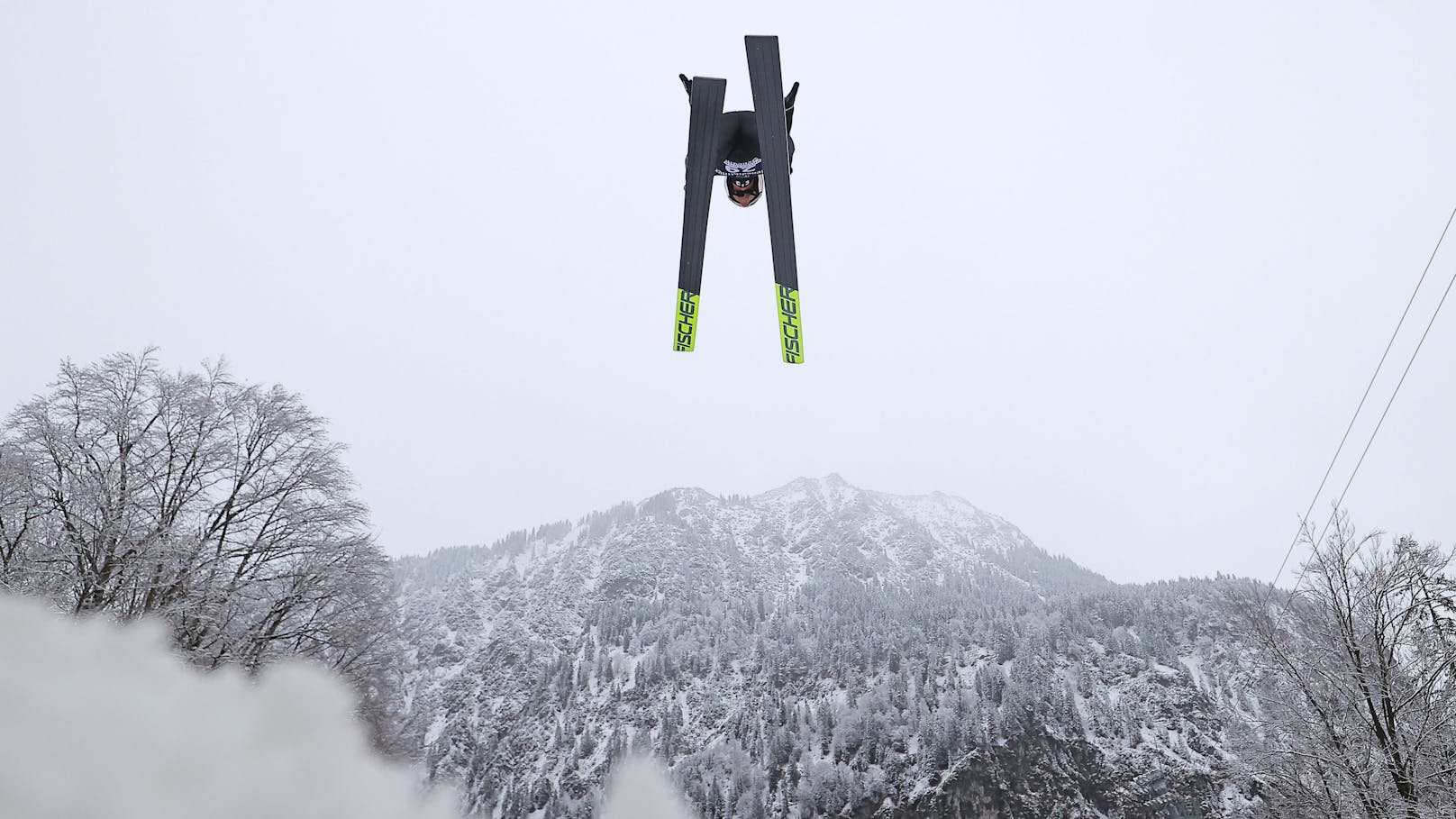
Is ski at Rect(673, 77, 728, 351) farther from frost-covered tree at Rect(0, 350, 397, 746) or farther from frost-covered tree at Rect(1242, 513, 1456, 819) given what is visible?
frost-covered tree at Rect(1242, 513, 1456, 819)

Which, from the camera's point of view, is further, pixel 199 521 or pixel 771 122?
pixel 199 521

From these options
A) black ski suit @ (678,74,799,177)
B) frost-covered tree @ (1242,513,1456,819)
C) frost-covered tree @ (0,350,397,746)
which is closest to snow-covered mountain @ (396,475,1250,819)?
frost-covered tree @ (0,350,397,746)

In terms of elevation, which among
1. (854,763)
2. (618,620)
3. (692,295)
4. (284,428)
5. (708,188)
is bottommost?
(854,763)

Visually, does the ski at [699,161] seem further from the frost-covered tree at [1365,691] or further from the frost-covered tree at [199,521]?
the frost-covered tree at [1365,691]

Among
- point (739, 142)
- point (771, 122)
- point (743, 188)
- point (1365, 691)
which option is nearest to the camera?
point (771, 122)

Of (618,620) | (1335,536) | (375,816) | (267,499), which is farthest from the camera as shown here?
(618,620)

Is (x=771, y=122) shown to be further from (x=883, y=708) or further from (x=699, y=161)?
(x=883, y=708)

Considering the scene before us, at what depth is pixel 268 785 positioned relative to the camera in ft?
6.08

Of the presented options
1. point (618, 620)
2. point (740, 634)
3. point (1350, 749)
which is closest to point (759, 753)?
point (740, 634)

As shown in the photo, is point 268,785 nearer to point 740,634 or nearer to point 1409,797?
point 1409,797

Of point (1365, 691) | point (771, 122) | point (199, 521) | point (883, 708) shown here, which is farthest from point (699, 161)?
point (883, 708)

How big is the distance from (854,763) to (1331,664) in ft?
296

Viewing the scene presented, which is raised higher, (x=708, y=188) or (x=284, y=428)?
(x=708, y=188)

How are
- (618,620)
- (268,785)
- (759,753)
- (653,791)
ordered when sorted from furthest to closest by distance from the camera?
(618,620) < (759,753) < (653,791) < (268,785)
